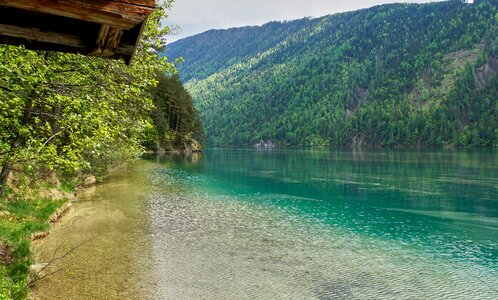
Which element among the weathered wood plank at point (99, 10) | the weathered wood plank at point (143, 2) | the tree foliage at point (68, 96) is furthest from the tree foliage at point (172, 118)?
the weathered wood plank at point (143, 2)

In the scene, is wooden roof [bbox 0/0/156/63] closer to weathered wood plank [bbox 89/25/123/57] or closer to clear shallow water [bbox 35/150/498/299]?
weathered wood plank [bbox 89/25/123/57]

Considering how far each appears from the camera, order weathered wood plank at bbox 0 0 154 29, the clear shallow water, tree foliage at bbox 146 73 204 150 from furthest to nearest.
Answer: tree foliage at bbox 146 73 204 150 < the clear shallow water < weathered wood plank at bbox 0 0 154 29

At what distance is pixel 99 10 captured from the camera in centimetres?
459

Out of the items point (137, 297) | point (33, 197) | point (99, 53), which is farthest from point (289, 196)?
point (99, 53)

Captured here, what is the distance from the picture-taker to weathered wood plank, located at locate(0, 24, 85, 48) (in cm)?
523

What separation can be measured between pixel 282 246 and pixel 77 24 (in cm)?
1744

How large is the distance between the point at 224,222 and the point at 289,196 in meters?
14.6

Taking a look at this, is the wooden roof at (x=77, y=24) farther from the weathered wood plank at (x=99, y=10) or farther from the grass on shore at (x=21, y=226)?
the grass on shore at (x=21, y=226)

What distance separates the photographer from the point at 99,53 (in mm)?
5887

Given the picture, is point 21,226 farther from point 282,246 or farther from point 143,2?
point 143,2

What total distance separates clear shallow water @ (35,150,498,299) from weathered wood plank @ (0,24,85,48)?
1084cm

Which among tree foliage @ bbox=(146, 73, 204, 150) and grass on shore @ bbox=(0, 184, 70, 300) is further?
tree foliage @ bbox=(146, 73, 204, 150)

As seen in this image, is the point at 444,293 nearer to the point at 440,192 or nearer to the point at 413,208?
the point at 413,208

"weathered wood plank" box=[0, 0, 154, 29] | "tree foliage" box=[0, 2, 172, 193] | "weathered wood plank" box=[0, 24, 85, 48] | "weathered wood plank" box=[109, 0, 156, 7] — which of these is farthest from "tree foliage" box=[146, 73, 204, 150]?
"weathered wood plank" box=[109, 0, 156, 7]
